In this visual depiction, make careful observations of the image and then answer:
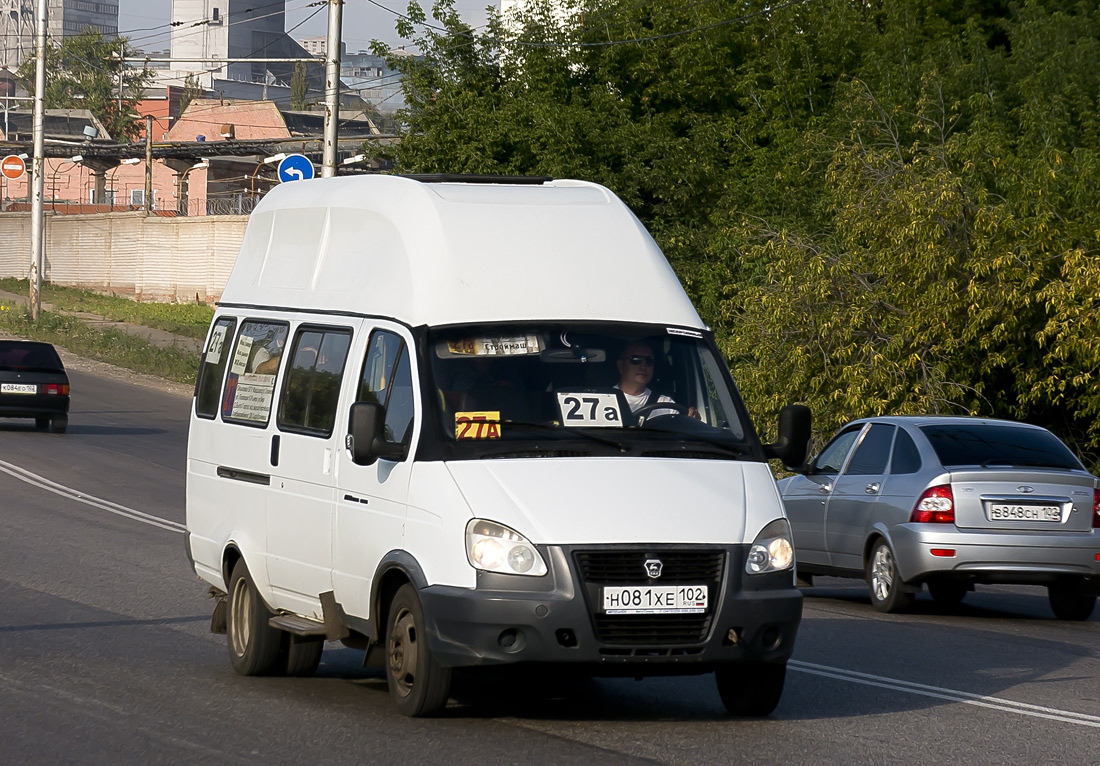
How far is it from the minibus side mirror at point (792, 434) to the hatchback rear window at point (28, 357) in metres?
22.5

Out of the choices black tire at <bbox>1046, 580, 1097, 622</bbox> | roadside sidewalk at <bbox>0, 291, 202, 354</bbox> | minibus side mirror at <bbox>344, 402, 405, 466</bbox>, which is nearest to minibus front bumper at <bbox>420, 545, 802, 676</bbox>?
minibus side mirror at <bbox>344, 402, 405, 466</bbox>

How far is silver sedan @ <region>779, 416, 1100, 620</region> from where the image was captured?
11492 millimetres

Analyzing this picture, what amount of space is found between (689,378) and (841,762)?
2.06 metres

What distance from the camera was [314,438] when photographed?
7945mm

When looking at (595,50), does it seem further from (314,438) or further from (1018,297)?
(314,438)

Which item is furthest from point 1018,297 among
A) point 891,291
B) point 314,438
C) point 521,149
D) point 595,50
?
point 595,50

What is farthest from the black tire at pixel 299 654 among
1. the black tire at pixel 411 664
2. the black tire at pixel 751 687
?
the black tire at pixel 751 687

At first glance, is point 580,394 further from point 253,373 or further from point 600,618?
point 253,373

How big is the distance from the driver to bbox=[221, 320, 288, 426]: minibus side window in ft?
7.03

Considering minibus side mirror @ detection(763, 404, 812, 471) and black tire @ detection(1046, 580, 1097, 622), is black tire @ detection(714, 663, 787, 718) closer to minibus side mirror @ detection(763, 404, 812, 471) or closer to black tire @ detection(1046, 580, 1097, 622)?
minibus side mirror @ detection(763, 404, 812, 471)

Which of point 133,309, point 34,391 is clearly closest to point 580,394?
point 34,391

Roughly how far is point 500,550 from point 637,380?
1271 mm

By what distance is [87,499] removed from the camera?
1883 centimetres

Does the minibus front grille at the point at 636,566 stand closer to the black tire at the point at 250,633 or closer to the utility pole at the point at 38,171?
the black tire at the point at 250,633
